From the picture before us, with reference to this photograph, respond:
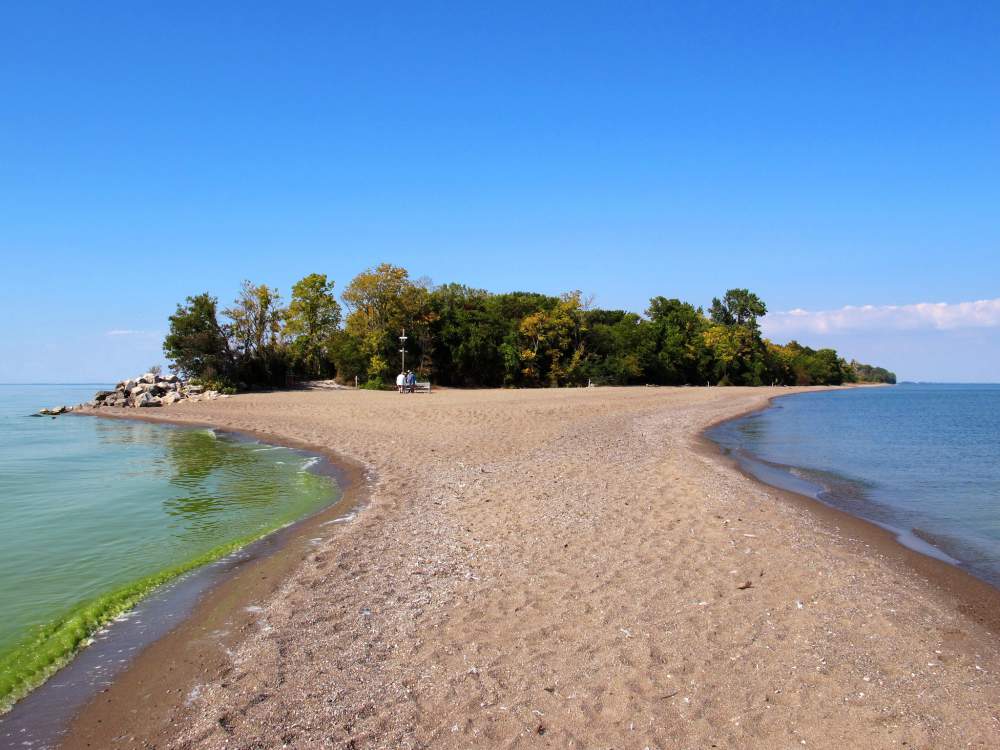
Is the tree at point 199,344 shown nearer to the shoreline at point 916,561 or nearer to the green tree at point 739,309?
the shoreline at point 916,561

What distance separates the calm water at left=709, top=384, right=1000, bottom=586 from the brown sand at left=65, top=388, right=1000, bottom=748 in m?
1.12

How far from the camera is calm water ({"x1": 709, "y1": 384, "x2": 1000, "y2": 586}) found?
362 inches

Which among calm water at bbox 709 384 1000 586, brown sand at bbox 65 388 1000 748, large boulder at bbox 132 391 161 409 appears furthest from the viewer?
large boulder at bbox 132 391 161 409

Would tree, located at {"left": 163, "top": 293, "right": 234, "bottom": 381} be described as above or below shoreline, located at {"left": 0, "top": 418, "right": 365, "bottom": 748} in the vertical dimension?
above

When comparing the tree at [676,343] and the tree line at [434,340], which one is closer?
the tree line at [434,340]

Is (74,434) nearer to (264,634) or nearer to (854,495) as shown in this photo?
(264,634)

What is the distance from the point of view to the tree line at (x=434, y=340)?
44906 millimetres

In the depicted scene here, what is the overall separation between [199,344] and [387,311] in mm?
14316

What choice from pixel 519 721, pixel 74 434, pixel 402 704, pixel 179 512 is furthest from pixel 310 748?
pixel 74 434

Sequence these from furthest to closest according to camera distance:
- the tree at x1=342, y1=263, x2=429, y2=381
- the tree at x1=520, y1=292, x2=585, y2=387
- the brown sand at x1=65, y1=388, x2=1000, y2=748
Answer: the tree at x1=520, y1=292, x2=585, y2=387, the tree at x1=342, y1=263, x2=429, y2=381, the brown sand at x1=65, y1=388, x2=1000, y2=748

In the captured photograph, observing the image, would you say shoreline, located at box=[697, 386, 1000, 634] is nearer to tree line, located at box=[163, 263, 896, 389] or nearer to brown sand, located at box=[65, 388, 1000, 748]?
brown sand, located at box=[65, 388, 1000, 748]

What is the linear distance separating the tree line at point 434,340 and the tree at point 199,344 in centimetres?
7

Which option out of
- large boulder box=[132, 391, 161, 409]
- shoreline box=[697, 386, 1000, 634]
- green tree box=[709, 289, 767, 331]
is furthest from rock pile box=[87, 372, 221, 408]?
green tree box=[709, 289, 767, 331]

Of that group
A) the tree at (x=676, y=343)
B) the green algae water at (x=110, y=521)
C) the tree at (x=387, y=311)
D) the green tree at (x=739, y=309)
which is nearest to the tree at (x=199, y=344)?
the tree at (x=387, y=311)
